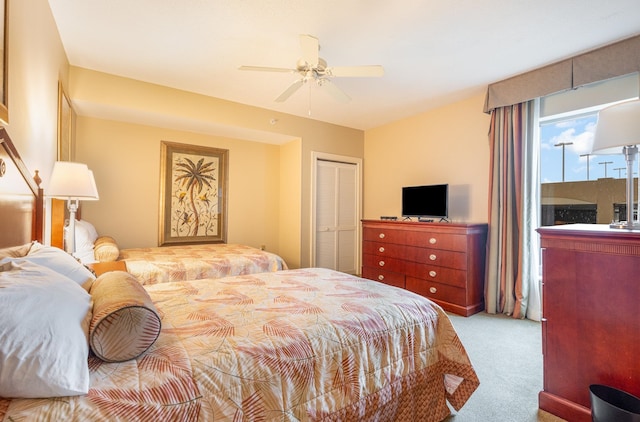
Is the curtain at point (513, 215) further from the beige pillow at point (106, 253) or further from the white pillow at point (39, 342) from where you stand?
the beige pillow at point (106, 253)

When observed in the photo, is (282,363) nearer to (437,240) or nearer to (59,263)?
(59,263)

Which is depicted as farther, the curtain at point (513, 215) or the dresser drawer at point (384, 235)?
the dresser drawer at point (384, 235)

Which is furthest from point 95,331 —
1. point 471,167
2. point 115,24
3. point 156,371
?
point 471,167

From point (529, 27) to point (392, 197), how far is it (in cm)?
282

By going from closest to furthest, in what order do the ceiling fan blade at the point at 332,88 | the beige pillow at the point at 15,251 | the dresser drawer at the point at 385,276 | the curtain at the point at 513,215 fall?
the beige pillow at the point at 15,251, the ceiling fan blade at the point at 332,88, the curtain at the point at 513,215, the dresser drawer at the point at 385,276

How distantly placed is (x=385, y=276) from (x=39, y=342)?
375 centimetres

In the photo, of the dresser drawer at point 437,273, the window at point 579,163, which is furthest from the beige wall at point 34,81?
the window at point 579,163

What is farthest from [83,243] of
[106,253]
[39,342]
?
[39,342]

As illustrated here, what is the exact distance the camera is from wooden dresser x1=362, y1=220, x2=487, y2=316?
3297mm

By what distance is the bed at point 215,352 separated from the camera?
0.78 metres

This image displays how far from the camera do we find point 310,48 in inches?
88.2

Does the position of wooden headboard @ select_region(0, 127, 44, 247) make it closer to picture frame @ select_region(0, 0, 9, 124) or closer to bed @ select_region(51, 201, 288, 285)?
picture frame @ select_region(0, 0, 9, 124)

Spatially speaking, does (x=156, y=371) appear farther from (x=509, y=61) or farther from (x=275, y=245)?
(x=275, y=245)

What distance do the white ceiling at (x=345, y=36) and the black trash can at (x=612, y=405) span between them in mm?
2446
